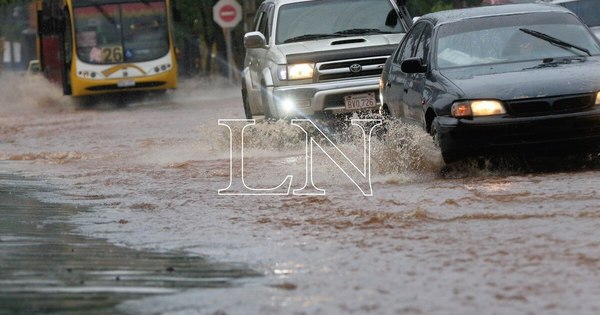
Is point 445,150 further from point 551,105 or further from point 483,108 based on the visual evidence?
point 551,105

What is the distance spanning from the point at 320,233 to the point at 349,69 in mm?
8781

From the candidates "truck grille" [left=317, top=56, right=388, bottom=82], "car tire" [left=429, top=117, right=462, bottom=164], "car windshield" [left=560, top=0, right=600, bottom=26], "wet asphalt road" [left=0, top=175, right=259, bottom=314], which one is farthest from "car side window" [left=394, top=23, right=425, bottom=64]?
"car windshield" [left=560, top=0, right=600, bottom=26]

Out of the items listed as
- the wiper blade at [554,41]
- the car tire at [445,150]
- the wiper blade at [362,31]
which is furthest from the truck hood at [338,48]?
the car tire at [445,150]

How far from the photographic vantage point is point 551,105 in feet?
40.8

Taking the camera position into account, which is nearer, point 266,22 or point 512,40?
point 512,40

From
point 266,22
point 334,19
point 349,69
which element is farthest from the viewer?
point 266,22

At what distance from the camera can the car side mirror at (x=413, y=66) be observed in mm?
13586

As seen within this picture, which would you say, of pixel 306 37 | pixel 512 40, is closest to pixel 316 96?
pixel 306 37

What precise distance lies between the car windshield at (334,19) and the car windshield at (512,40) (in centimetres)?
517

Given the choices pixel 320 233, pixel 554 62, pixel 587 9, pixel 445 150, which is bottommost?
pixel 320 233

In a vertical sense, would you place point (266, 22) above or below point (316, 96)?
above

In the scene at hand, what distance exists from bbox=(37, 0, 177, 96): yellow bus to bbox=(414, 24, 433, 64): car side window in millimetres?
22989

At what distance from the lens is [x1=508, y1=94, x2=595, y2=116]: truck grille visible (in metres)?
12.4

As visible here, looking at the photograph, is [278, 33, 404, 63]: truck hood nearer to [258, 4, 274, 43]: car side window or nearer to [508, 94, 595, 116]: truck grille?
[258, 4, 274, 43]: car side window
